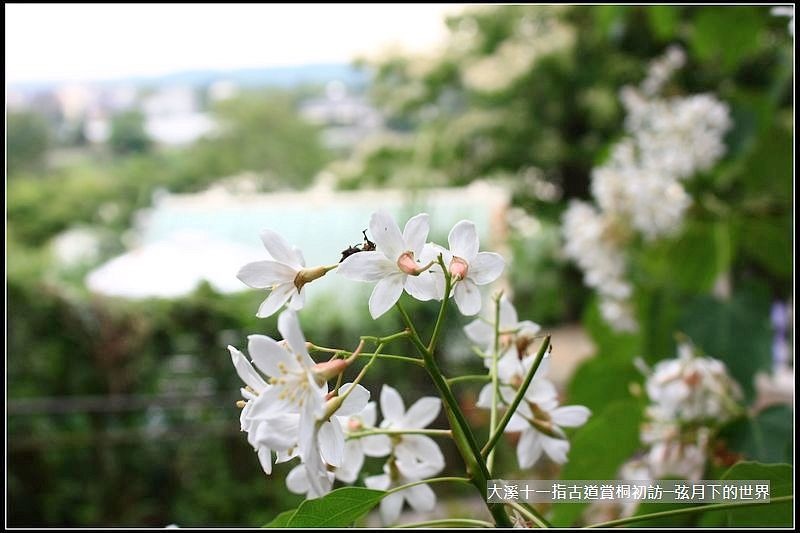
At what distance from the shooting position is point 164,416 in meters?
2.56

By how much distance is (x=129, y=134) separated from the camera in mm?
5859

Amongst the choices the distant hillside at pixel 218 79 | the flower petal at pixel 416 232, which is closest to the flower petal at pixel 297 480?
the flower petal at pixel 416 232

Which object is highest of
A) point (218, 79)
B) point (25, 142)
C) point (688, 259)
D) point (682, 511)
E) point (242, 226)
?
point (218, 79)

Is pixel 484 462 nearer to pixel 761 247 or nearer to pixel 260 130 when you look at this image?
pixel 761 247

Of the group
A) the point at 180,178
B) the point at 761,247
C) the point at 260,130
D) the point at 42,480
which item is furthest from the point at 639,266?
the point at 260,130

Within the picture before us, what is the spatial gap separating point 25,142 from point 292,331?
6160 mm

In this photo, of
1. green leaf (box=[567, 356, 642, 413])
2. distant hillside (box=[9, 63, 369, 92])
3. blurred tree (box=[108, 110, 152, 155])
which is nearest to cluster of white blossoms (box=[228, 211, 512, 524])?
green leaf (box=[567, 356, 642, 413])

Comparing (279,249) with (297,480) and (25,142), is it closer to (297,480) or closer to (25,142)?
(297,480)

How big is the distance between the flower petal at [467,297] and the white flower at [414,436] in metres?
0.07

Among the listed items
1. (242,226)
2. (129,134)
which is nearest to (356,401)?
(242,226)

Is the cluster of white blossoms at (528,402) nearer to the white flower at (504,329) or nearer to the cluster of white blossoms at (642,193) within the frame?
the white flower at (504,329)

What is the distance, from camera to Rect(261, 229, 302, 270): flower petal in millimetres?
263

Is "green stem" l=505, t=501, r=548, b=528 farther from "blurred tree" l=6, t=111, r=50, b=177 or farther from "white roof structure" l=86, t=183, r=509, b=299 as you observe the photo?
"blurred tree" l=6, t=111, r=50, b=177

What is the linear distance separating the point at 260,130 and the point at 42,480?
4.07m
